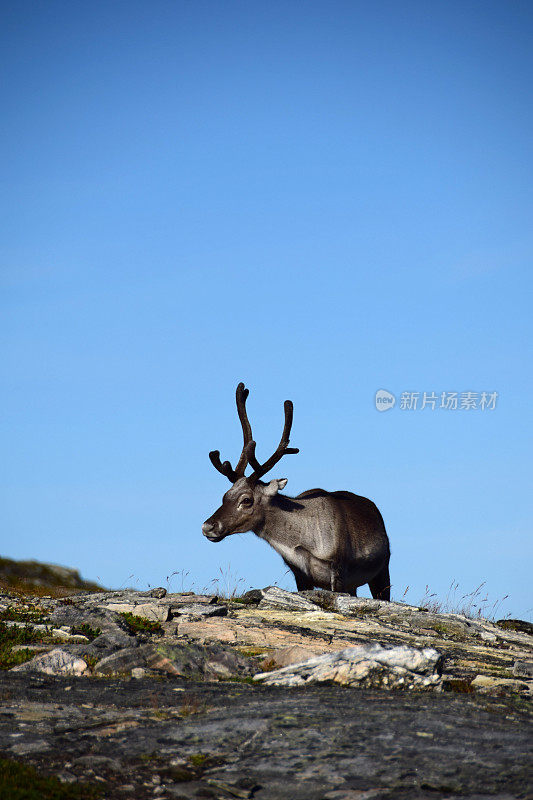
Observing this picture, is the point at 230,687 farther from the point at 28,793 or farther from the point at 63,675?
the point at 28,793

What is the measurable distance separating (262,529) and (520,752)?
13371 mm

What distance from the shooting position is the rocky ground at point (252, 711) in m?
5.76

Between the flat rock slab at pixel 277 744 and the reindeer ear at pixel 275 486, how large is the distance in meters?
10.8

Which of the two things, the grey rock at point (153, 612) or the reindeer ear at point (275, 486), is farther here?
the reindeer ear at point (275, 486)

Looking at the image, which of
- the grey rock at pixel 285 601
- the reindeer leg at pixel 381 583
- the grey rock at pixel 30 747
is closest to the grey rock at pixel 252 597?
the grey rock at pixel 285 601

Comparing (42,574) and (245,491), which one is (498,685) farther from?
(42,574)

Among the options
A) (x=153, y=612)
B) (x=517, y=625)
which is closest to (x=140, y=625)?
(x=153, y=612)

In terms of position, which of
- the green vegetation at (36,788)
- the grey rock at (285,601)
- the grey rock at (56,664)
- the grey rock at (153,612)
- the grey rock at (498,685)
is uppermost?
the grey rock at (285,601)

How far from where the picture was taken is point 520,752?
6133mm

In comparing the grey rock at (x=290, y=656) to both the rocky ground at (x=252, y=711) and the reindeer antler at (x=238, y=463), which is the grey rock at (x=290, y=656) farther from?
the reindeer antler at (x=238, y=463)

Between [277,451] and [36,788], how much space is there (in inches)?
552

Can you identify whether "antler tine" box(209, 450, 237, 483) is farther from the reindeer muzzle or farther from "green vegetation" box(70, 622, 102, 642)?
"green vegetation" box(70, 622, 102, 642)

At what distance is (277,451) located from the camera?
19516 mm

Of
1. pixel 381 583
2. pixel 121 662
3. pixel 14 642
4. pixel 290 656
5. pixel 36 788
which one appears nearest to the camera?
pixel 36 788
